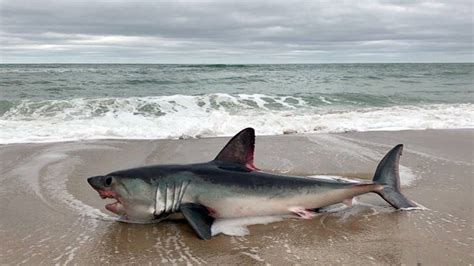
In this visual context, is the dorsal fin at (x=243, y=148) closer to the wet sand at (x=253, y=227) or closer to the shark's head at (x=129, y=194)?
the wet sand at (x=253, y=227)

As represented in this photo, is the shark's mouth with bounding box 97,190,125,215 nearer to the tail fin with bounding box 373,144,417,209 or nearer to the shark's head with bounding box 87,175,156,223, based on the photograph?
the shark's head with bounding box 87,175,156,223

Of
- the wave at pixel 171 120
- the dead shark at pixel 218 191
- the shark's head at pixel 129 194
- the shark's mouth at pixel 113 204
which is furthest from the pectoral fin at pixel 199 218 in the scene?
the wave at pixel 171 120

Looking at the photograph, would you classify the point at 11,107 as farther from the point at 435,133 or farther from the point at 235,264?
the point at 235,264

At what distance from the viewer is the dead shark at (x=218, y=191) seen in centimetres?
400

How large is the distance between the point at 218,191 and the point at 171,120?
26.3 feet

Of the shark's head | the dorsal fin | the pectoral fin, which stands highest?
the dorsal fin

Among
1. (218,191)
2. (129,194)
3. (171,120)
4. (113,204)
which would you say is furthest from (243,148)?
(171,120)

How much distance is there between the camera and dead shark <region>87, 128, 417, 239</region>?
4.00 meters

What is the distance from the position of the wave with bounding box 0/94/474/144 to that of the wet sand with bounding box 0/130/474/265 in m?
2.62

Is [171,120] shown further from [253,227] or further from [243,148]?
[253,227]

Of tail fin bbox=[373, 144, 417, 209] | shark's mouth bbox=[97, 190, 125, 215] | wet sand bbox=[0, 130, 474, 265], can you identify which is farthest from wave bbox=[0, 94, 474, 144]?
tail fin bbox=[373, 144, 417, 209]

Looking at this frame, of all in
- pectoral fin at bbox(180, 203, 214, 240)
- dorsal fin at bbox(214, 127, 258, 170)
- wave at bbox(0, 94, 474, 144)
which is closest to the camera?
pectoral fin at bbox(180, 203, 214, 240)

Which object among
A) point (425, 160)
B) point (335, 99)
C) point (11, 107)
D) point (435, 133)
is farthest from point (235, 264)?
point (335, 99)

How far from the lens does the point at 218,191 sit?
406 centimetres
